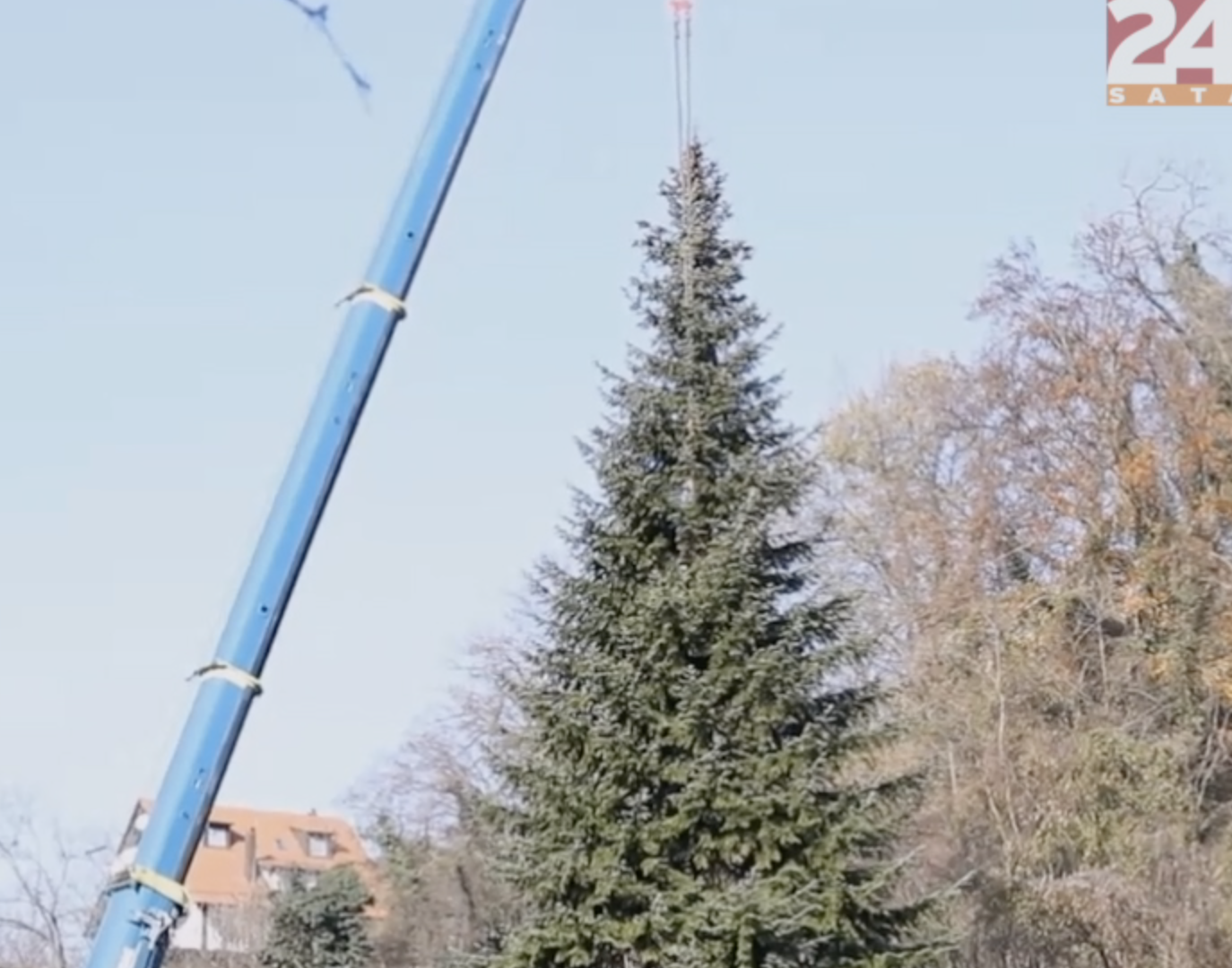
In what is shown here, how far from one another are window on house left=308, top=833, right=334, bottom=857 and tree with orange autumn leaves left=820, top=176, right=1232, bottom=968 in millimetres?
32628

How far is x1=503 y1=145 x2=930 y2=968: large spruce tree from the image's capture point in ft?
49.2

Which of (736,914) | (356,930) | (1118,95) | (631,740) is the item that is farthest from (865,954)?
(356,930)

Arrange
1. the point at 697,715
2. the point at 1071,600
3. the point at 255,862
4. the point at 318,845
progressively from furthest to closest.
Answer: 1. the point at 318,845
2. the point at 255,862
3. the point at 1071,600
4. the point at 697,715

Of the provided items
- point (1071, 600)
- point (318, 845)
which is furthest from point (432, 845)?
point (318, 845)

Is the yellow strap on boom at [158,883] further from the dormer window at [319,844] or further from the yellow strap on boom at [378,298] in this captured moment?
the dormer window at [319,844]

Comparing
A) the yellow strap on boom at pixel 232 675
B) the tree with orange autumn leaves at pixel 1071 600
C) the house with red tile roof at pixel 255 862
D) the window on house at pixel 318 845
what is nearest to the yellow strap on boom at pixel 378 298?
the yellow strap on boom at pixel 232 675

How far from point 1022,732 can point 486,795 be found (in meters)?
12.0

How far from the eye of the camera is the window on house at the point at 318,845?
196ft

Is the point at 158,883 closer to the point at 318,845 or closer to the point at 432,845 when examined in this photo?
the point at 432,845

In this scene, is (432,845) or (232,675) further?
(432,845)

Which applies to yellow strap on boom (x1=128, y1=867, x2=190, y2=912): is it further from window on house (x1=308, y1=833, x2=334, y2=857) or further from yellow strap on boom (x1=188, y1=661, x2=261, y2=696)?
window on house (x1=308, y1=833, x2=334, y2=857)

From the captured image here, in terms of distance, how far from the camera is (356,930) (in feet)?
117

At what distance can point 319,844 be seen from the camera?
2389 inches

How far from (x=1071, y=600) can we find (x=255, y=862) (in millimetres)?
31478
